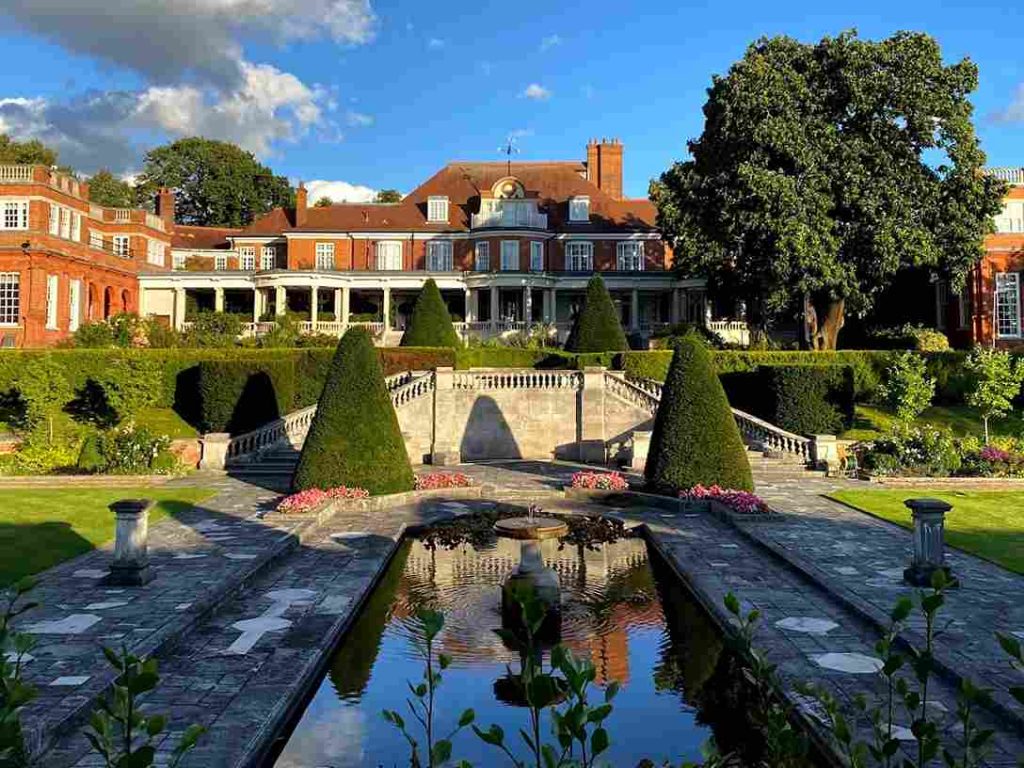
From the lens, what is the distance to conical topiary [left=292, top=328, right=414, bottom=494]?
54.5 feet

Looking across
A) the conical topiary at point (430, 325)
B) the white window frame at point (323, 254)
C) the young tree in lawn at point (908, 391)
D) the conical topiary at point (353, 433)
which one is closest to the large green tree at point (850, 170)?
the young tree in lawn at point (908, 391)

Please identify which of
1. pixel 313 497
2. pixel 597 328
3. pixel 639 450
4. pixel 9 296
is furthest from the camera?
pixel 9 296

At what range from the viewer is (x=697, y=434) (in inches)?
653

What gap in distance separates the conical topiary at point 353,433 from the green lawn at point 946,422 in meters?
16.2

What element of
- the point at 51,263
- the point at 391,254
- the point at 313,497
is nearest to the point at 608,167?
the point at 391,254

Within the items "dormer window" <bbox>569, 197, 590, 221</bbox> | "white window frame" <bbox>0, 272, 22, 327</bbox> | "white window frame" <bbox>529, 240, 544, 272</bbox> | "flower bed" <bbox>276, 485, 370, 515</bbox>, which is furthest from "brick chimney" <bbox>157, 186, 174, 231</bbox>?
"flower bed" <bbox>276, 485, 370, 515</bbox>

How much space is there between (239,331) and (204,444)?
69.5ft

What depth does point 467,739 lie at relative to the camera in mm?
6594

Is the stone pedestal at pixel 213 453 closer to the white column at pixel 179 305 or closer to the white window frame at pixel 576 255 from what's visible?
the white column at pixel 179 305

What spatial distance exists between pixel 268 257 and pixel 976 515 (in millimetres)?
48397

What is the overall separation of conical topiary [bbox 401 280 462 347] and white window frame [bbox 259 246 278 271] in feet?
75.7

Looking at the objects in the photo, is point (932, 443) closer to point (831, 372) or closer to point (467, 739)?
point (831, 372)

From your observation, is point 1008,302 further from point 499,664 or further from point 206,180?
point 206,180

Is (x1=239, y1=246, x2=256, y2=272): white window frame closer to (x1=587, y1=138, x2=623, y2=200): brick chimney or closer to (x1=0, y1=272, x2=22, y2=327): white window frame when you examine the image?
(x1=0, y1=272, x2=22, y2=327): white window frame
